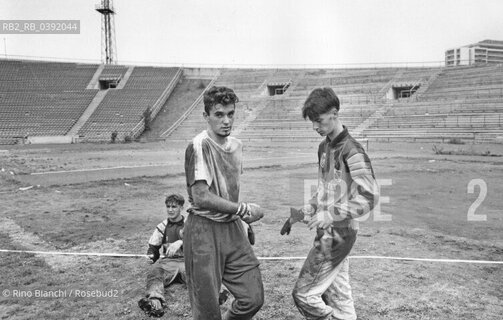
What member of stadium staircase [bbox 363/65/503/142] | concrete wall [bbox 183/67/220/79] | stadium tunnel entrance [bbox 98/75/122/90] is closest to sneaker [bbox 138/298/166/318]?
stadium staircase [bbox 363/65/503/142]

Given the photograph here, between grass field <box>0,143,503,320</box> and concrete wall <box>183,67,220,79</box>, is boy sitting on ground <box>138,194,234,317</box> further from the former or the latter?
concrete wall <box>183,67,220,79</box>

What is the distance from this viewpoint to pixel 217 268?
2703 mm

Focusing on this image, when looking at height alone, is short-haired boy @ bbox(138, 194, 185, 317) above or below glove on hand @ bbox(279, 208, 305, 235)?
below

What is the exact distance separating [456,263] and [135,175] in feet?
34.9

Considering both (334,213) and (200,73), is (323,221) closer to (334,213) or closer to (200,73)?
(334,213)

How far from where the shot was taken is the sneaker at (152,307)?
3490 mm

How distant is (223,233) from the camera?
2.74 m

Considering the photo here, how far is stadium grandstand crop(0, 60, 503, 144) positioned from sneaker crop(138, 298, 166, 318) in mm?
27625

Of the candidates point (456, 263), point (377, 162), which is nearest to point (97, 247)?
point (456, 263)

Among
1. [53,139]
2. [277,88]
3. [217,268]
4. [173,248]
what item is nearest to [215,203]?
[217,268]

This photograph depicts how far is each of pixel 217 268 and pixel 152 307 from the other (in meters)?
1.15

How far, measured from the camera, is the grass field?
372 cm

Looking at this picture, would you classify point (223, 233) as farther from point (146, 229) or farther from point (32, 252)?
point (146, 229)

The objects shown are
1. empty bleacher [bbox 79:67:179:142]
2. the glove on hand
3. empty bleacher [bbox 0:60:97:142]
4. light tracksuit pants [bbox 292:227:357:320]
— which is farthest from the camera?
empty bleacher [bbox 79:67:179:142]
